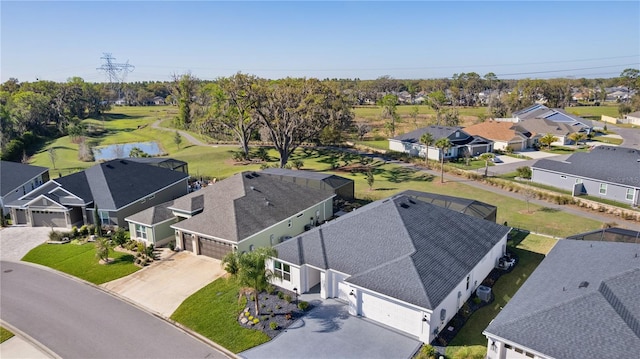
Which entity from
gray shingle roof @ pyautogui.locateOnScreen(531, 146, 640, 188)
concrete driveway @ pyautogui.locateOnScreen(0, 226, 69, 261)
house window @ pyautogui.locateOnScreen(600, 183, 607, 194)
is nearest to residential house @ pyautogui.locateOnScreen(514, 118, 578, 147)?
gray shingle roof @ pyautogui.locateOnScreen(531, 146, 640, 188)

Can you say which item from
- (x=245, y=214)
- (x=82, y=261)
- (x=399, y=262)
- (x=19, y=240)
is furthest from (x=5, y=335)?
(x=399, y=262)

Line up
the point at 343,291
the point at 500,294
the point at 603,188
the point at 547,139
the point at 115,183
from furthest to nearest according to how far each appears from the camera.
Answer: the point at 547,139 → the point at 603,188 → the point at 115,183 → the point at 500,294 → the point at 343,291

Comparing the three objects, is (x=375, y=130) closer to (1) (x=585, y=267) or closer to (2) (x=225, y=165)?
(2) (x=225, y=165)

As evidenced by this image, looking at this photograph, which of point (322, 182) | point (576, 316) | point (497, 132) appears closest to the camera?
point (576, 316)

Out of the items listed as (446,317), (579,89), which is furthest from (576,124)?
(579,89)

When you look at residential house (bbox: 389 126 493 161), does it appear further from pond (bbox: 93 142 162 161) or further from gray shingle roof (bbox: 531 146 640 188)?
pond (bbox: 93 142 162 161)

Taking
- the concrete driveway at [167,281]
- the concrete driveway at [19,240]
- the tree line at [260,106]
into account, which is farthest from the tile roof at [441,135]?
the concrete driveway at [19,240]

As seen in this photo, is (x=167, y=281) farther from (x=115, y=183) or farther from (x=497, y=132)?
(x=497, y=132)

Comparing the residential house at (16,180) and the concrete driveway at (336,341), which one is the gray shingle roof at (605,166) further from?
the residential house at (16,180)
